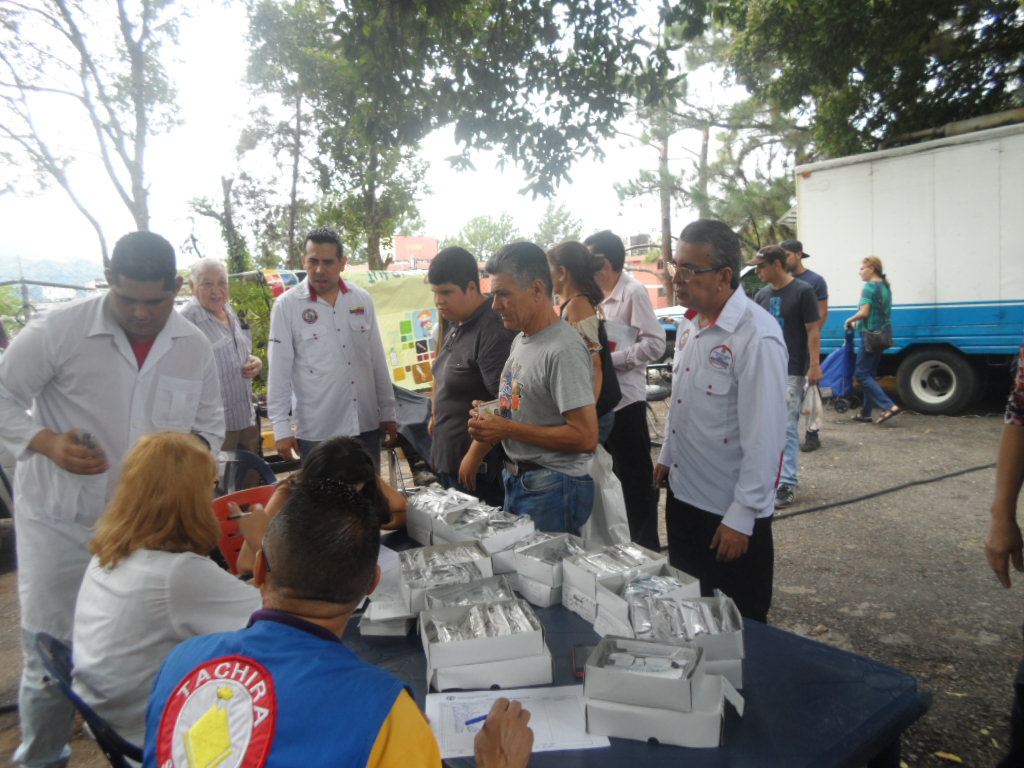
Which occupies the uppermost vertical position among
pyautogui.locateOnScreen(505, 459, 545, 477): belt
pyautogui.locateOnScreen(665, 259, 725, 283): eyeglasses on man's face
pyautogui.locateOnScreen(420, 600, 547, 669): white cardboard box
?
pyautogui.locateOnScreen(665, 259, 725, 283): eyeglasses on man's face

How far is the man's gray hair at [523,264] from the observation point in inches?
93.0

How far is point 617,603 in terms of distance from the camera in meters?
1.58

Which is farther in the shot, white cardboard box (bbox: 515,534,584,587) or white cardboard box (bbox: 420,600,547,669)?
white cardboard box (bbox: 515,534,584,587)

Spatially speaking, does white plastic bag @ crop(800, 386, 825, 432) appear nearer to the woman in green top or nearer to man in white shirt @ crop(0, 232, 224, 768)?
the woman in green top

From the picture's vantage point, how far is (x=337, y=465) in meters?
2.13

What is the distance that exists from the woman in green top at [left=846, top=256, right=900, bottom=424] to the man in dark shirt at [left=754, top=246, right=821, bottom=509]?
91.7 inches

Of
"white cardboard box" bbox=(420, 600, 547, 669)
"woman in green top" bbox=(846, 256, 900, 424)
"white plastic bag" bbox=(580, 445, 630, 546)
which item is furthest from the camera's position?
"woman in green top" bbox=(846, 256, 900, 424)

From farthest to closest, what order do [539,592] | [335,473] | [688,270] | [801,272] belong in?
[801,272] → [688,270] → [335,473] → [539,592]

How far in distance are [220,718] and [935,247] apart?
29.2ft

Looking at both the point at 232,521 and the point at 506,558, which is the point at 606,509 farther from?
the point at 232,521

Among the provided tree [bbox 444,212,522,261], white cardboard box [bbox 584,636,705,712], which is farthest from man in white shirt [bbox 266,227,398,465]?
tree [bbox 444,212,522,261]

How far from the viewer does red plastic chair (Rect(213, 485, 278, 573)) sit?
280 cm

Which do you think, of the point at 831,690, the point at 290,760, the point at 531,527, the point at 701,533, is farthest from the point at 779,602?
the point at 290,760

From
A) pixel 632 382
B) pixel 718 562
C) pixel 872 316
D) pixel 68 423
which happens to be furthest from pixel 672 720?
pixel 872 316
